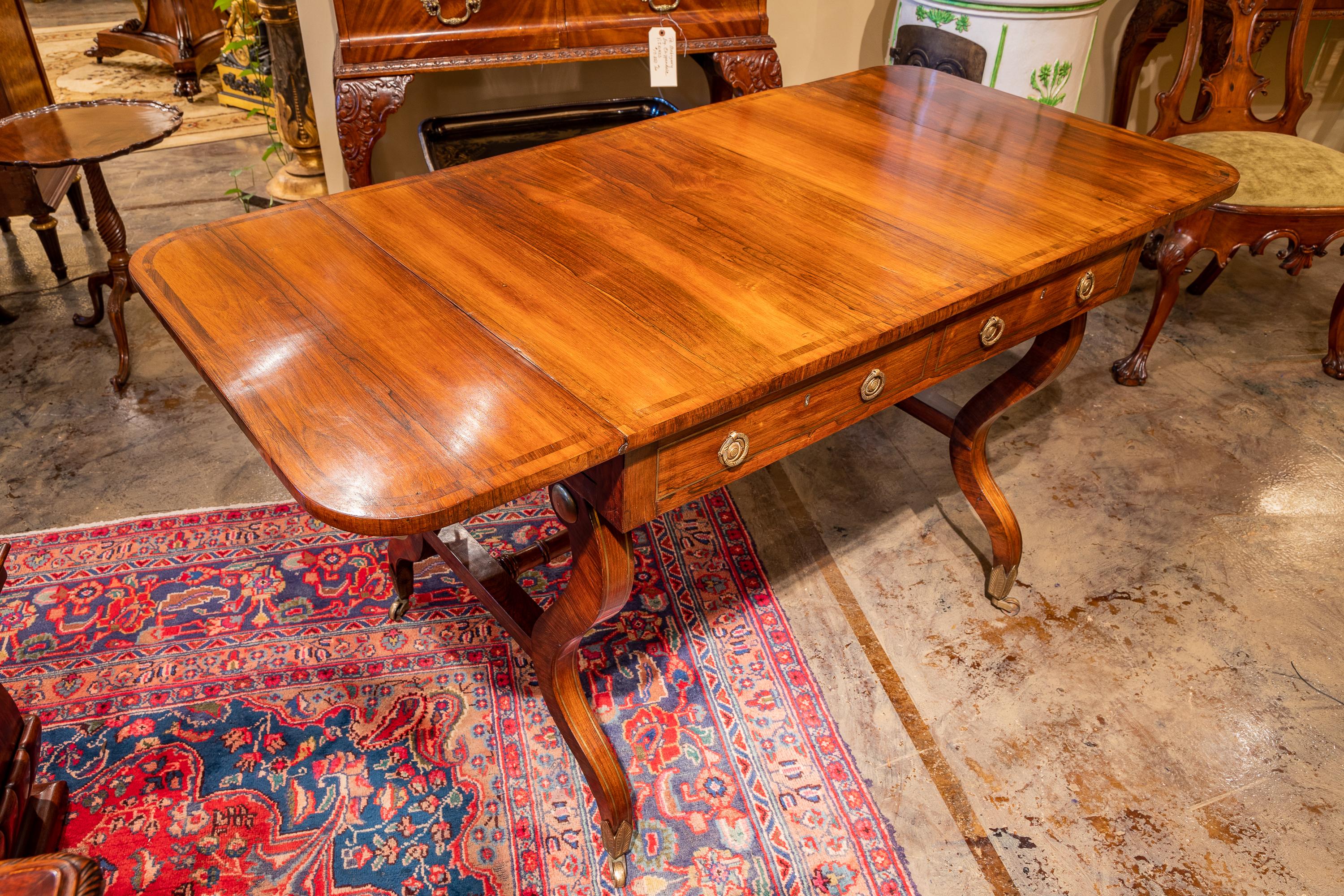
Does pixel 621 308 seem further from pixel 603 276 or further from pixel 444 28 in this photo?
pixel 444 28

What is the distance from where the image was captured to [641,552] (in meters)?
2.39

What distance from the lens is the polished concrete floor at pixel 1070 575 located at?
5.97 feet

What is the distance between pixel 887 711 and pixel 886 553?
0.52 m

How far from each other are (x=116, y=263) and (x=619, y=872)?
2418 millimetres

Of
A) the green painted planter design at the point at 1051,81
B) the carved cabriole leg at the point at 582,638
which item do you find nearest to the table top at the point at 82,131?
the carved cabriole leg at the point at 582,638

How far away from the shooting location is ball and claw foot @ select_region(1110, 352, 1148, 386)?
3.04 metres

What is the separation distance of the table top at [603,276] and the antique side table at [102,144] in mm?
1465

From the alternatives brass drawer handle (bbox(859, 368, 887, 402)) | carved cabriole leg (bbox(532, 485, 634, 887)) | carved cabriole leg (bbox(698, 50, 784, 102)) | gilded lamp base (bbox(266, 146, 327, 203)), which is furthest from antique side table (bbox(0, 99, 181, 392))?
brass drawer handle (bbox(859, 368, 887, 402))

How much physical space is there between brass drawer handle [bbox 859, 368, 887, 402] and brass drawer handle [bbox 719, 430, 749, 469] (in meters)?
0.24

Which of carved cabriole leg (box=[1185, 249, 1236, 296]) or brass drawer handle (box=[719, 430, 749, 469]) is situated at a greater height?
brass drawer handle (box=[719, 430, 749, 469])

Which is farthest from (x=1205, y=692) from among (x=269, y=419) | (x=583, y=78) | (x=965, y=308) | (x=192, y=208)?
(x=192, y=208)

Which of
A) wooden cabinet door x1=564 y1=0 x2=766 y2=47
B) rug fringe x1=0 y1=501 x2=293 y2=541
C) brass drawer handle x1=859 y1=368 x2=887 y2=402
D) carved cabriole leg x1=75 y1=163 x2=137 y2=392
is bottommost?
rug fringe x1=0 y1=501 x2=293 y2=541

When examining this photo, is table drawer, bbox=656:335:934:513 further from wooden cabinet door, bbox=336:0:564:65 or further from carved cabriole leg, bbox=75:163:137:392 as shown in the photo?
carved cabriole leg, bbox=75:163:137:392

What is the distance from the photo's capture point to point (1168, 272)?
2875 mm
